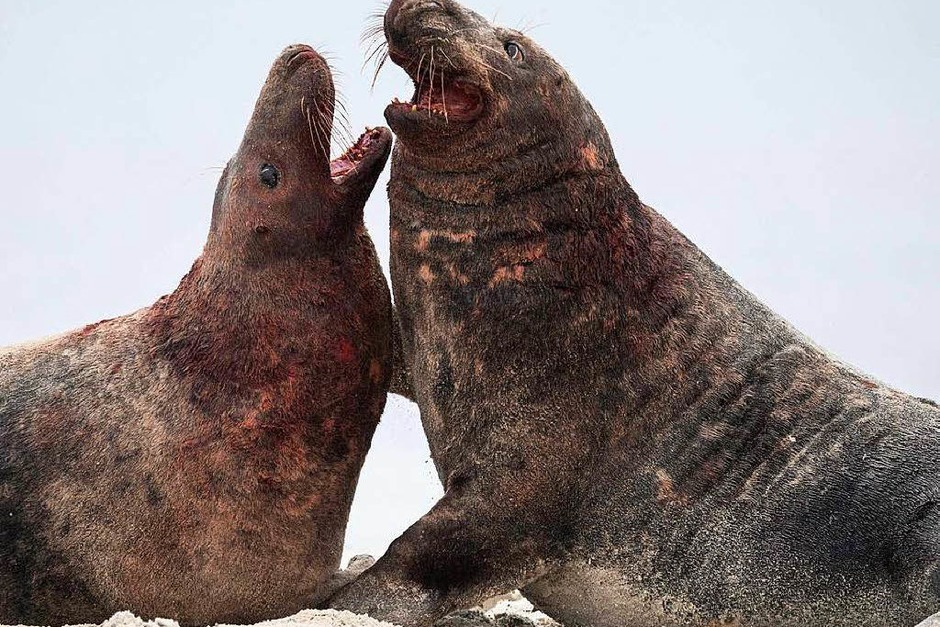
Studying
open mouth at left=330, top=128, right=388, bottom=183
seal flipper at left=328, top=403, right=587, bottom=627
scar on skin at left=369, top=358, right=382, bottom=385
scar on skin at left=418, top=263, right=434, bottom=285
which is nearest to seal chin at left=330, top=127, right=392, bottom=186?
open mouth at left=330, top=128, right=388, bottom=183

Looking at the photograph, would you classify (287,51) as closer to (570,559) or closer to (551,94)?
(551,94)

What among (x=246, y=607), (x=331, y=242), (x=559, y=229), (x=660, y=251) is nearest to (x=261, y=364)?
(x=331, y=242)

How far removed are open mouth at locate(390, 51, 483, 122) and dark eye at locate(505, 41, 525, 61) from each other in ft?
0.89

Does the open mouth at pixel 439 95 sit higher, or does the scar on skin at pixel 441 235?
the open mouth at pixel 439 95

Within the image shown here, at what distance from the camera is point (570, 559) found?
6.36 meters

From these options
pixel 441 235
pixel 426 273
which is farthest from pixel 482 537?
pixel 441 235

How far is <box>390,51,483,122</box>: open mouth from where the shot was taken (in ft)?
21.1

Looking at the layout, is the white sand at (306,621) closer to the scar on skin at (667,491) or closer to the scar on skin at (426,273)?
the scar on skin at (667,491)

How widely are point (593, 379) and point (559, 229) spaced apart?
746 mm

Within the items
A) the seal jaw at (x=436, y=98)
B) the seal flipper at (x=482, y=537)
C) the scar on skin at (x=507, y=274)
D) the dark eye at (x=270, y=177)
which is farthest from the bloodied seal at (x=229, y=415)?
the scar on skin at (x=507, y=274)

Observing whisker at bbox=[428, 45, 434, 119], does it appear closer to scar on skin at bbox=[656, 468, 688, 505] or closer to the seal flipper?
the seal flipper

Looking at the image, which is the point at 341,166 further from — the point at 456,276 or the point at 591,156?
the point at 591,156

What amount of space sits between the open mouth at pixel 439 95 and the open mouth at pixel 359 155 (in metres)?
0.39

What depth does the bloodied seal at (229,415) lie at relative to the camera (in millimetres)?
6449
